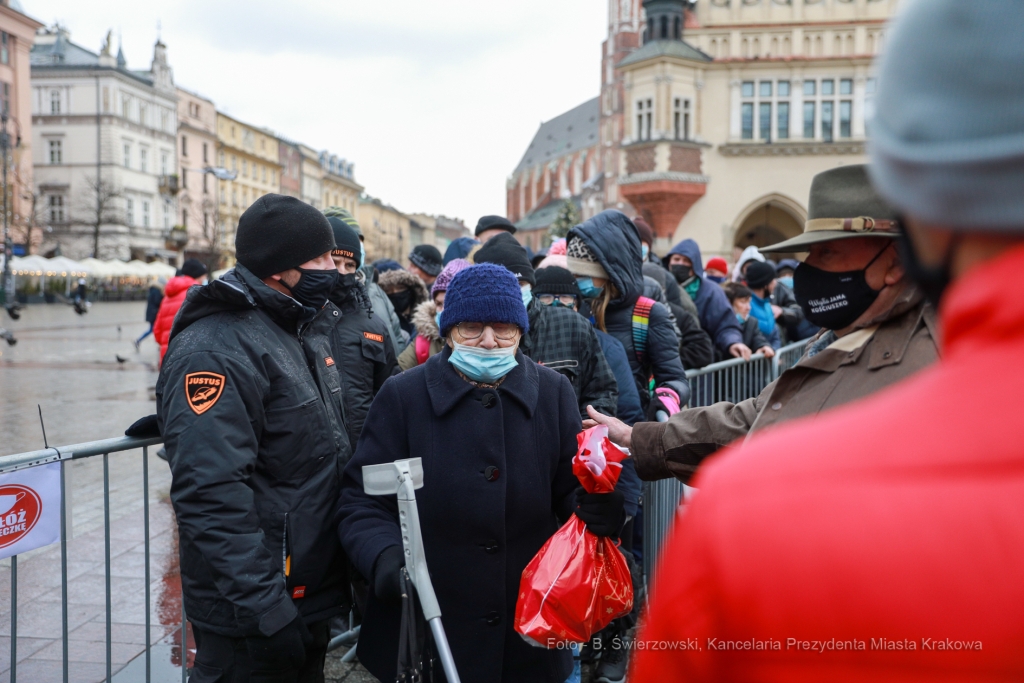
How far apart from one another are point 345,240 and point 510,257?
1.06m

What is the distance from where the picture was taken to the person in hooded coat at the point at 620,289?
177 inches

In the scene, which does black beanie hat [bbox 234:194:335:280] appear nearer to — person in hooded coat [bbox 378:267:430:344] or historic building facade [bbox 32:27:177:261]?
person in hooded coat [bbox 378:267:430:344]

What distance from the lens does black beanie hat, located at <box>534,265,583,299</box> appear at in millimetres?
4280

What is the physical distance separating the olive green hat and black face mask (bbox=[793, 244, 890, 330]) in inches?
2.9

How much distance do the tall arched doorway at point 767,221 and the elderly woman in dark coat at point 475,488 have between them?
29.8m

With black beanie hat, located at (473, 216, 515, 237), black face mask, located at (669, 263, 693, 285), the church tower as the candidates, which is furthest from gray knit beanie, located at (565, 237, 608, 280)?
the church tower

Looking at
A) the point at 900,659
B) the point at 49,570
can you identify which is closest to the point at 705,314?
the point at 49,570

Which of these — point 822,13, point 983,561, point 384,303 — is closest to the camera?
point 983,561

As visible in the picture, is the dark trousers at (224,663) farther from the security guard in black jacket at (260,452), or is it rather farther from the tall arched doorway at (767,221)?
the tall arched doorway at (767,221)

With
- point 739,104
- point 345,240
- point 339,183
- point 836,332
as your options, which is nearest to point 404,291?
point 345,240

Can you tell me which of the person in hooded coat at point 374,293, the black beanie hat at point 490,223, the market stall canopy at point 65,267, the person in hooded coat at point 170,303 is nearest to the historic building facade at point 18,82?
the market stall canopy at point 65,267

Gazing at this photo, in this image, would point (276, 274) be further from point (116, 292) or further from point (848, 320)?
point (116, 292)

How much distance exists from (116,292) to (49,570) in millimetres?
51376

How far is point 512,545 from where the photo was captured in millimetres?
2779
